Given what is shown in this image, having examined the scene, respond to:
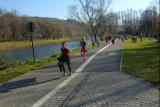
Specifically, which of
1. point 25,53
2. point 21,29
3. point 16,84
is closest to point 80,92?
point 16,84

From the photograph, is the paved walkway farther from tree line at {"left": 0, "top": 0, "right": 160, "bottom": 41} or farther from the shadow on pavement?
tree line at {"left": 0, "top": 0, "right": 160, "bottom": 41}

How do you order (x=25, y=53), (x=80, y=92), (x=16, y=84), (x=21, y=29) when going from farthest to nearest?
(x=21, y=29) < (x=25, y=53) < (x=16, y=84) < (x=80, y=92)

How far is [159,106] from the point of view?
6.85 metres

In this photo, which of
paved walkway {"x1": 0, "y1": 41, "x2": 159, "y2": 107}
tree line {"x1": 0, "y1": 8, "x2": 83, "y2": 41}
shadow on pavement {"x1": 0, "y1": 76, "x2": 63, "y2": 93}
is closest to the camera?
paved walkway {"x1": 0, "y1": 41, "x2": 159, "y2": 107}

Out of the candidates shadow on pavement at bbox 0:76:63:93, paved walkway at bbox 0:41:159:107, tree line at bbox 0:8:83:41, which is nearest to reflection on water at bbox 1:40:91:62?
shadow on pavement at bbox 0:76:63:93

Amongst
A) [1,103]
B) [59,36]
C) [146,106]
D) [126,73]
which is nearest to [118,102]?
[146,106]

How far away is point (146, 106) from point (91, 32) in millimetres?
62557

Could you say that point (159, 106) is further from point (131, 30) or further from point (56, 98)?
point (131, 30)

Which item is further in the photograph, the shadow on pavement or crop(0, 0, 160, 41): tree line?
crop(0, 0, 160, 41): tree line

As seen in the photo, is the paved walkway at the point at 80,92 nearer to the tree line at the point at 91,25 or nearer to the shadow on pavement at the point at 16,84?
the shadow on pavement at the point at 16,84

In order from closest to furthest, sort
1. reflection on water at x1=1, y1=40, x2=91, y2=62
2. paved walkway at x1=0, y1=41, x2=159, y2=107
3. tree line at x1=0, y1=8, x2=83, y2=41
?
paved walkway at x1=0, y1=41, x2=159, y2=107 → reflection on water at x1=1, y1=40, x2=91, y2=62 → tree line at x1=0, y1=8, x2=83, y2=41

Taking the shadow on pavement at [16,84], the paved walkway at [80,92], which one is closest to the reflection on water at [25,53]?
the shadow on pavement at [16,84]

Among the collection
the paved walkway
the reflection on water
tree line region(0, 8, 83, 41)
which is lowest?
the reflection on water

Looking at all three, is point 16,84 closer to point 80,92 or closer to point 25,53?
point 80,92
